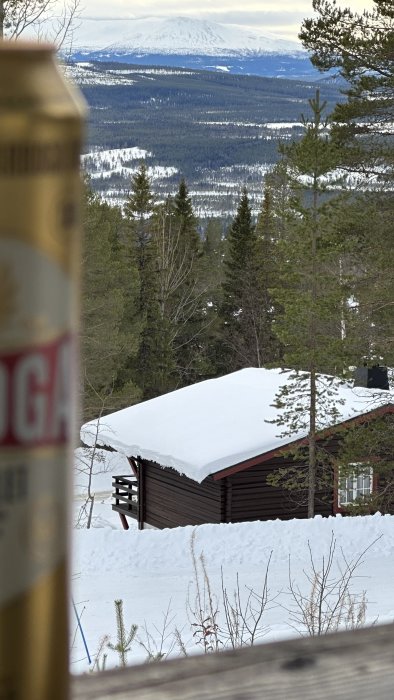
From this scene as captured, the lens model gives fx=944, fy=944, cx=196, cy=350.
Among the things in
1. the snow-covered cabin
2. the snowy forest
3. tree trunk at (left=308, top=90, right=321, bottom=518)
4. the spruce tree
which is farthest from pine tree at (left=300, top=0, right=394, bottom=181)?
the spruce tree

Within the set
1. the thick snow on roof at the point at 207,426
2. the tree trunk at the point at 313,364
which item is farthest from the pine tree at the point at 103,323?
the tree trunk at the point at 313,364

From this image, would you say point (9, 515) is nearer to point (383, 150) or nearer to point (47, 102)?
point (47, 102)

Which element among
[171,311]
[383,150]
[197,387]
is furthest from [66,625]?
[171,311]

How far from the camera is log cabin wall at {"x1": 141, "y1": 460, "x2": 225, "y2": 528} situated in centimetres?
1936

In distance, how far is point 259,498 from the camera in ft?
64.3

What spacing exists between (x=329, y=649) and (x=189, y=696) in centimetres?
21

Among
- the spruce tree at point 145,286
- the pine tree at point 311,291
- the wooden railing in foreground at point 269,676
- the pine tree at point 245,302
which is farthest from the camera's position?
the pine tree at point 245,302

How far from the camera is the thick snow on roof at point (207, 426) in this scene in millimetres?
18609

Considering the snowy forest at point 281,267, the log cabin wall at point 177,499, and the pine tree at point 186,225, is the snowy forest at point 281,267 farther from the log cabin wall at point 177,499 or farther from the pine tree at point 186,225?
the log cabin wall at point 177,499

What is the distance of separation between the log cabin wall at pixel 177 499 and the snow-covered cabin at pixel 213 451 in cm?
2

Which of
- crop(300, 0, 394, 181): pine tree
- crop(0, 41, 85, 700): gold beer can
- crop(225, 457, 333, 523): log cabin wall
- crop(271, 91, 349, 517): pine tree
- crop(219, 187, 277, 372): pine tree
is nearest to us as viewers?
crop(0, 41, 85, 700): gold beer can

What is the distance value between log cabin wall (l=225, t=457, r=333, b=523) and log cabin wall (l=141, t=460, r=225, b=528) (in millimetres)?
260

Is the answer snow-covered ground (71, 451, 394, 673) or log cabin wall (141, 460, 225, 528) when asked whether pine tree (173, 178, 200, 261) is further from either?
snow-covered ground (71, 451, 394, 673)

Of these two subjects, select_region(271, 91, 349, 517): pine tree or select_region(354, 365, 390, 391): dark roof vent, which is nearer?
select_region(271, 91, 349, 517): pine tree
